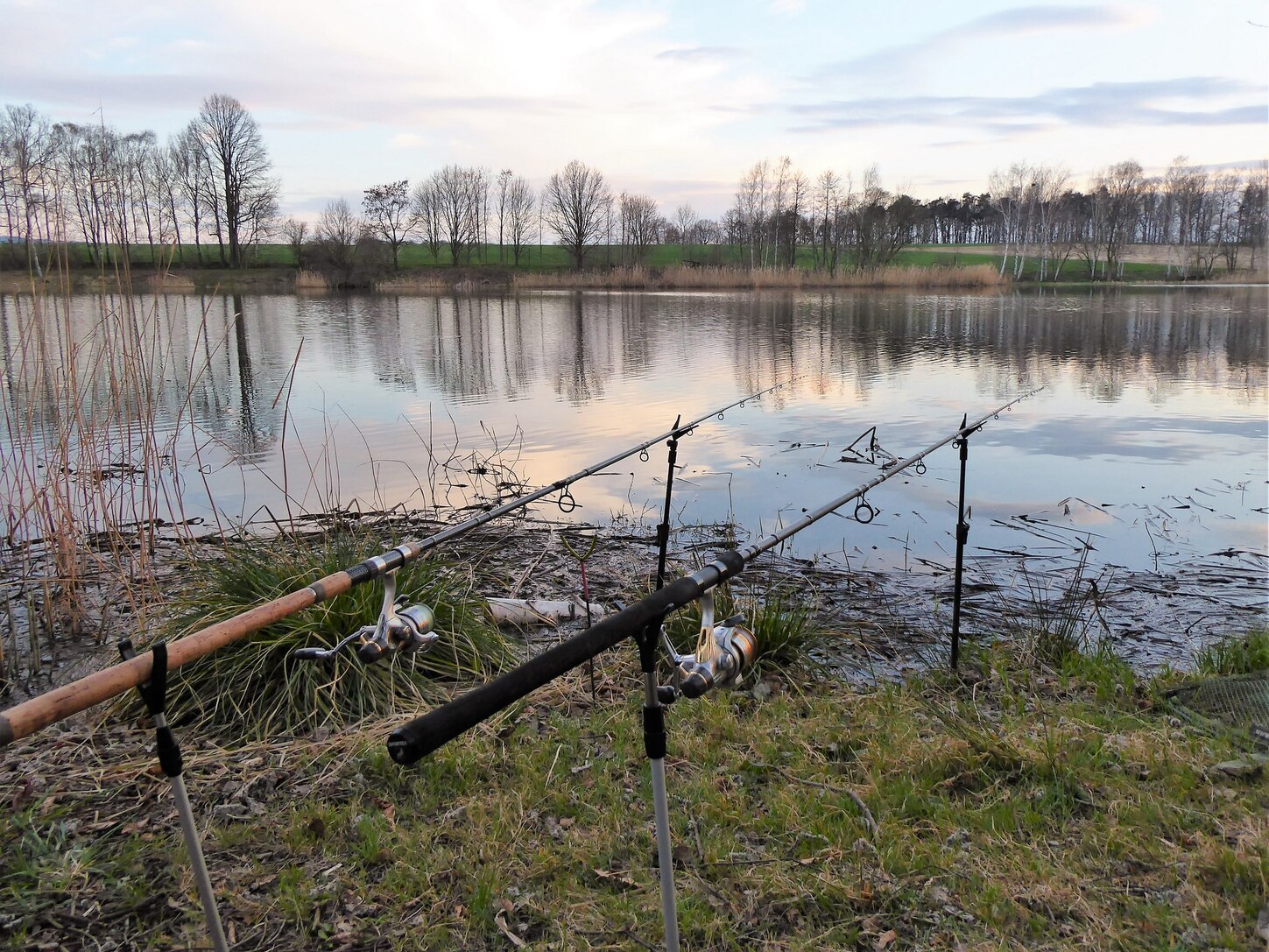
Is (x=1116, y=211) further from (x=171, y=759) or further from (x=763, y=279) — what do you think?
(x=171, y=759)

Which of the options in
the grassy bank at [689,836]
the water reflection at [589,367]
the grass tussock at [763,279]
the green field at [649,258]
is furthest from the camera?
the green field at [649,258]

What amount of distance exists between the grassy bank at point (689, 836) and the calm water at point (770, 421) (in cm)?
236

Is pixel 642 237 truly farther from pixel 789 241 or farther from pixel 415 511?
pixel 415 511

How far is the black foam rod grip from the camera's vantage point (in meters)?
1.26

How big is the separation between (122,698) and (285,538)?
2.24 m

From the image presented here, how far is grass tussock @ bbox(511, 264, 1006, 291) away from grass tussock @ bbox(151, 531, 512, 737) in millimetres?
47942

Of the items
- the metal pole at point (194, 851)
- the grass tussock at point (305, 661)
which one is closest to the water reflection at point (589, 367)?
the grass tussock at point (305, 661)

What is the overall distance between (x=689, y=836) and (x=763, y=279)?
169 feet

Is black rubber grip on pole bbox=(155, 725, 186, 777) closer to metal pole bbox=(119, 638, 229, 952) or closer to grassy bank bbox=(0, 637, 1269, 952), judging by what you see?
metal pole bbox=(119, 638, 229, 952)

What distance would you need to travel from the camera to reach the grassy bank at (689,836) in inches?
108

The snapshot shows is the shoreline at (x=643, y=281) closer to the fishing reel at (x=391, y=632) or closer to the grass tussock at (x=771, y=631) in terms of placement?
the grass tussock at (x=771, y=631)

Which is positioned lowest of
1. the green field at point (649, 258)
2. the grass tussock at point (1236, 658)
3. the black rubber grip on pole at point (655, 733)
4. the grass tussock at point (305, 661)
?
the grass tussock at point (1236, 658)

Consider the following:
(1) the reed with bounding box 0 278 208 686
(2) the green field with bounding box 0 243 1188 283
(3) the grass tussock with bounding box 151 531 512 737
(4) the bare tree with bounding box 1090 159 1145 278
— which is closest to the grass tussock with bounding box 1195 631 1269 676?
(3) the grass tussock with bounding box 151 531 512 737

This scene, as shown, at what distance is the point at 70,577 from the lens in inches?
214
